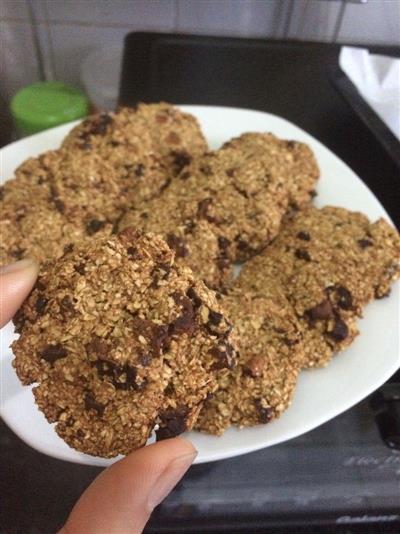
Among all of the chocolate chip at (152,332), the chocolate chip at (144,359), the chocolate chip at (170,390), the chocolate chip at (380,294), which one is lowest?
the chocolate chip at (380,294)

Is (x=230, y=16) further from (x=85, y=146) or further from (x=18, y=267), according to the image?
(x=18, y=267)

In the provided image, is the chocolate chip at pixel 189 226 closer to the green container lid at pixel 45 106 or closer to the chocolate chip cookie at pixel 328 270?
the chocolate chip cookie at pixel 328 270

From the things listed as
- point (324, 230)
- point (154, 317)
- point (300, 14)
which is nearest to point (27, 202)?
point (154, 317)

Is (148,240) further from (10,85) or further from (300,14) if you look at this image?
(10,85)

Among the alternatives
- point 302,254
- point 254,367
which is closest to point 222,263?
point 302,254

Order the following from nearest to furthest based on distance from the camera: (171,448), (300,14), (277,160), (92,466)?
1. (171,448)
2. (92,466)
3. (277,160)
4. (300,14)

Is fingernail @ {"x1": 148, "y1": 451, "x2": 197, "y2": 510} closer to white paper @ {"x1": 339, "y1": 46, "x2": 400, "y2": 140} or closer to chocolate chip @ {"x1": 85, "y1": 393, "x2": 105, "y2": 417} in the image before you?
chocolate chip @ {"x1": 85, "y1": 393, "x2": 105, "y2": 417}

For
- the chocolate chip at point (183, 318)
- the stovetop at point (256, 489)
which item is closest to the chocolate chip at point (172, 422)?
the chocolate chip at point (183, 318)
